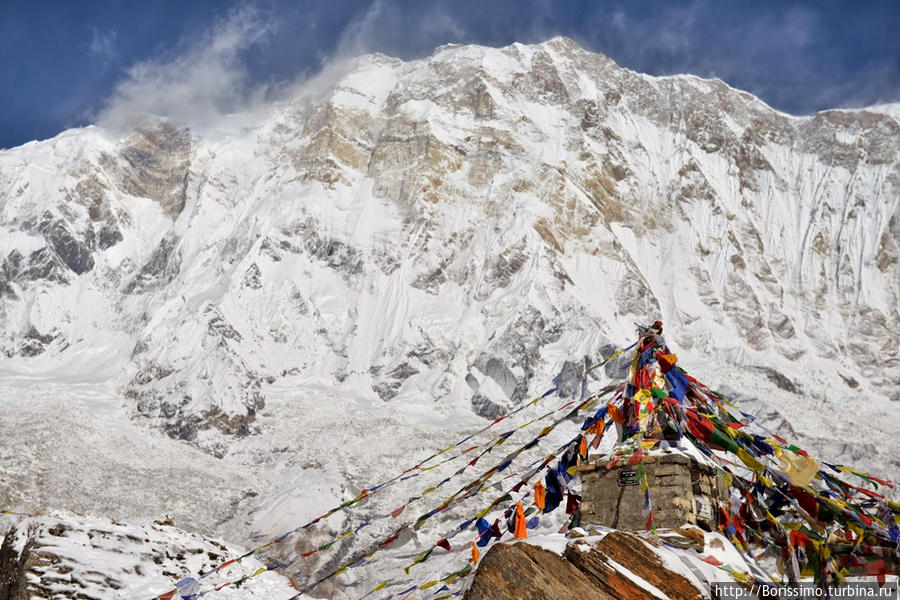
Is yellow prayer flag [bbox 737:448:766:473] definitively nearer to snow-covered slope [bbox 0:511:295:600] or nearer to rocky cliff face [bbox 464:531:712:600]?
rocky cliff face [bbox 464:531:712:600]

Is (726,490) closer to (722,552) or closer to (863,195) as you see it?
(722,552)

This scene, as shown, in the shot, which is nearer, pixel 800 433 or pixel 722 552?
pixel 722 552

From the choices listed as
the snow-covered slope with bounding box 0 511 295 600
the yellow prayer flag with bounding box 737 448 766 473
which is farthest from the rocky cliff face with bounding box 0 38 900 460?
the yellow prayer flag with bounding box 737 448 766 473

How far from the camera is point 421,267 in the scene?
83188 mm

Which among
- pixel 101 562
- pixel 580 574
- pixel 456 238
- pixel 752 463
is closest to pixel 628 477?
pixel 752 463

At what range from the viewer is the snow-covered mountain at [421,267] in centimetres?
6078

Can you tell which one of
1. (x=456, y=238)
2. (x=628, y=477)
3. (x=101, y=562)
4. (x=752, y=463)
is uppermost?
(x=456, y=238)

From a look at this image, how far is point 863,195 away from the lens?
10338 cm

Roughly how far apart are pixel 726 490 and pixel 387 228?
8005 centimetres

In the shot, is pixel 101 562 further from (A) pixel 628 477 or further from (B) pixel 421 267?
(B) pixel 421 267

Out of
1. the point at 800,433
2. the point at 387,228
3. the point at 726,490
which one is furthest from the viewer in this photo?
the point at 387,228

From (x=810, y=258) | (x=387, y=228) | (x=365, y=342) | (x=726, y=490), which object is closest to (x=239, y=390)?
(x=365, y=342)

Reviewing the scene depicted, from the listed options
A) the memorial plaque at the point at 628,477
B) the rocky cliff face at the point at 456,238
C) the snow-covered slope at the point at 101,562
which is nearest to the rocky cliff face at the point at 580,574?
the memorial plaque at the point at 628,477

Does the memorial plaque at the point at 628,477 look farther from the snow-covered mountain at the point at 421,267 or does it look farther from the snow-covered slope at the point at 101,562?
the snow-covered mountain at the point at 421,267
